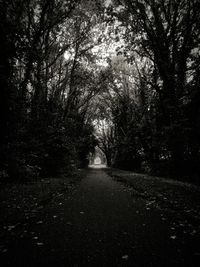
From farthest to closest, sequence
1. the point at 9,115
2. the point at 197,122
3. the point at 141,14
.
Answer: the point at 141,14, the point at 197,122, the point at 9,115

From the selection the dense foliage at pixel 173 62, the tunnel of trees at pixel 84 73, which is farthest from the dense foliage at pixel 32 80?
the dense foliage at pixel 173 62

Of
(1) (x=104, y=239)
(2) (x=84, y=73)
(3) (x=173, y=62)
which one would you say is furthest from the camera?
(2) (x=84, y=73)

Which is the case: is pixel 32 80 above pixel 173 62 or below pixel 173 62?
below

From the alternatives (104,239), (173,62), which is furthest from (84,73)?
(104,239)

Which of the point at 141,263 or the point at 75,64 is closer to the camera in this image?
the point at 141,263

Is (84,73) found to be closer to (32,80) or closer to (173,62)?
(32,80)

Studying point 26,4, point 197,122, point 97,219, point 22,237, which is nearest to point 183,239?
point 97,219

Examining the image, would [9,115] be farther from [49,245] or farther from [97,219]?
[49,245]

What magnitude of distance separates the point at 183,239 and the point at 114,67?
24522mm

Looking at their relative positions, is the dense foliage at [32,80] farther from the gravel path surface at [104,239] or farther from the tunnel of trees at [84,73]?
→ the gravel path surface at [104,239]

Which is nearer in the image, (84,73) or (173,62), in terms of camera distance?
(173,62)

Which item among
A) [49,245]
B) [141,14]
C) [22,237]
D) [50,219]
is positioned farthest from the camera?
[141,14]

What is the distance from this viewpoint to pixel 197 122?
44.2ft

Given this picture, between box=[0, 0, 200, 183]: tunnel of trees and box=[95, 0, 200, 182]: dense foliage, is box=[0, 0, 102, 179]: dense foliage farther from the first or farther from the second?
box=[95, 0, 200, 182]: dense foliage
